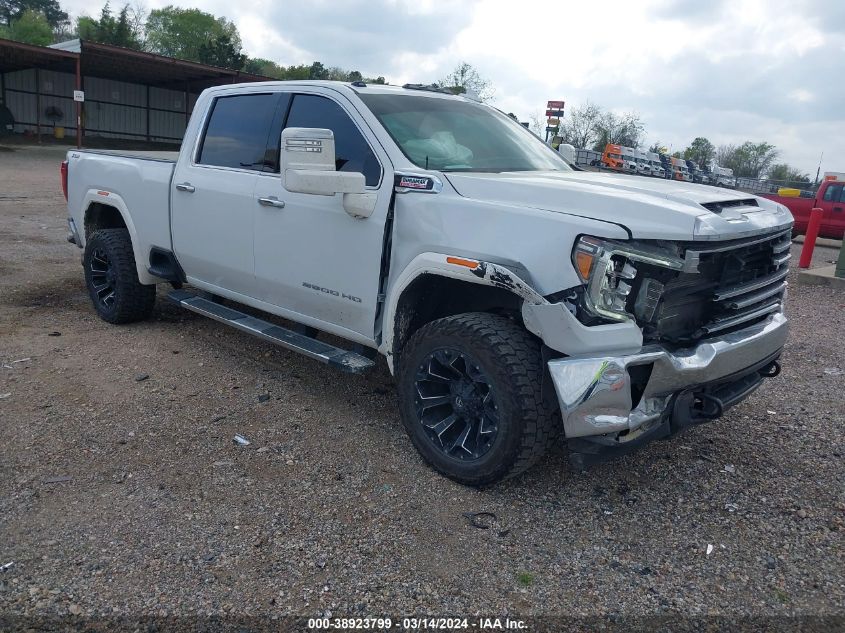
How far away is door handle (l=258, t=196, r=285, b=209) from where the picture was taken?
13.8 ft

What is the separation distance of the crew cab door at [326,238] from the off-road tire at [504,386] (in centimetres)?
63

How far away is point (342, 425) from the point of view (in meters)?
4.16

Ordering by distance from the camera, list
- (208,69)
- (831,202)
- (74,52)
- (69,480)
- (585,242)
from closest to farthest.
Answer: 1. (585,242)
2. (69,480)
3. (831,202)
4. (74,52)
5. (208,69)

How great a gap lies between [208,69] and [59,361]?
2480 cm

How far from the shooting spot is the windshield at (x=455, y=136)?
3895 mm

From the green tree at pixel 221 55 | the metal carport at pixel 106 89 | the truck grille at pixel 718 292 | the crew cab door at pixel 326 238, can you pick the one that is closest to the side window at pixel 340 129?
the crew cab door at pixel 326 238

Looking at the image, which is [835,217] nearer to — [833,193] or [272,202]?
[833,193]

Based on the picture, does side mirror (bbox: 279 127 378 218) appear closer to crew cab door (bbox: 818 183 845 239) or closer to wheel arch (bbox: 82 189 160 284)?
wheel arch (bbox: 82 189 160 284)

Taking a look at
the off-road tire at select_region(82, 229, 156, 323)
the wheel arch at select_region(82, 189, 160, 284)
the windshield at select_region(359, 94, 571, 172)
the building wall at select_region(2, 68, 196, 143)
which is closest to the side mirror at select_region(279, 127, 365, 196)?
the windshield at select_region(359, 94, 571, 172)

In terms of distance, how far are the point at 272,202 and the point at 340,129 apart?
63 cm

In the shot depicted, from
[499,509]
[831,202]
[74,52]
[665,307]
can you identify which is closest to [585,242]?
[665,307]

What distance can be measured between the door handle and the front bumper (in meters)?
2.07

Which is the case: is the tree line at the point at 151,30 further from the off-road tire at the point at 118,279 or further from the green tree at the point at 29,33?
the off-road tire at the point at 118,279

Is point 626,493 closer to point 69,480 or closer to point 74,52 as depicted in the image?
point 69,480
